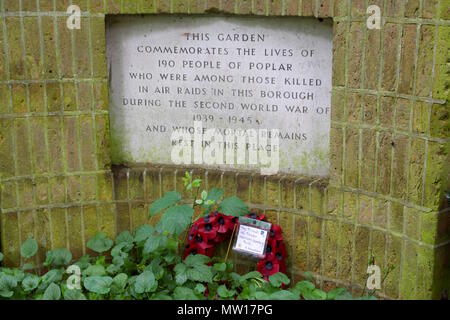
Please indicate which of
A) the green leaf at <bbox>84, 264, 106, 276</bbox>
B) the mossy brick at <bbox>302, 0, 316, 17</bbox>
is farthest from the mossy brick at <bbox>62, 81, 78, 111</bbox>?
the mossy brick at <bbox>302, 0, 316, 17</bbox>

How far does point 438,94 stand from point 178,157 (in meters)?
1.26

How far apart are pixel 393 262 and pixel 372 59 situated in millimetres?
855

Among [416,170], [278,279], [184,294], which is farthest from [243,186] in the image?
[416,170]

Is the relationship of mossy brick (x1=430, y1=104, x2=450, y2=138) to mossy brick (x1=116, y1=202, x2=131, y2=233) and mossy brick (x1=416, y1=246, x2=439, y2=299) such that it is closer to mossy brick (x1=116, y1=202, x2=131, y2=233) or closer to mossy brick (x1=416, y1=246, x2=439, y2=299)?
mossy brick (x1=416, y1=246, x2=439, y2=299)

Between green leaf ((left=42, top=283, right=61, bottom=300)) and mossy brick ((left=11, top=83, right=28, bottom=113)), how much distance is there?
2.72 ft

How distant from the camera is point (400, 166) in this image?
286 cm

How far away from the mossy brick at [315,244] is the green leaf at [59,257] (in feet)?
3.69

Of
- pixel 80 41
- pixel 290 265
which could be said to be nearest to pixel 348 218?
pixel 290 265

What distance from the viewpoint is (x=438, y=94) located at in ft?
8.87

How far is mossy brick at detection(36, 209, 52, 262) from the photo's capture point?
3.33 metres

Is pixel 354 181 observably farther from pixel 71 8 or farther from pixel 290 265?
pixel 71 8

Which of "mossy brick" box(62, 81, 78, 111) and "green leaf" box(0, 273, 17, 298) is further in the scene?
"mossy brick" box(62, 81, 78, 111)

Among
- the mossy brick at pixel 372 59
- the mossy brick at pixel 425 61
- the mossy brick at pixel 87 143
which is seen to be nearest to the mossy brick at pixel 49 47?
the mossy brick at pixel 87 143

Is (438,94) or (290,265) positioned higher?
(438,94)
